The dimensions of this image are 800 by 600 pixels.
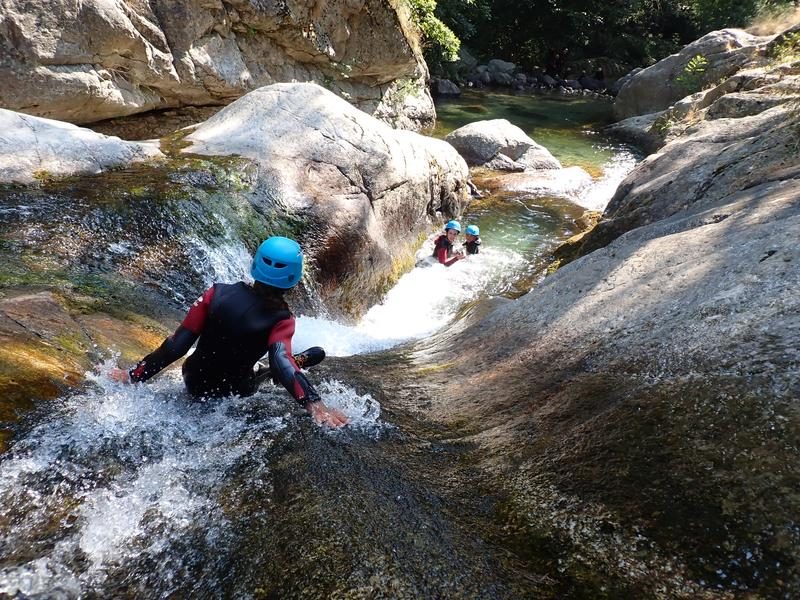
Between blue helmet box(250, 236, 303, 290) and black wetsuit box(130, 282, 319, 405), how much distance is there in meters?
0.14

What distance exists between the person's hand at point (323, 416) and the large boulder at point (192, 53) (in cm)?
860

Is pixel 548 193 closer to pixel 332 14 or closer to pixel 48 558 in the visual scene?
pixel 332 14

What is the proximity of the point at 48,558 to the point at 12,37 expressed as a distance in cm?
907

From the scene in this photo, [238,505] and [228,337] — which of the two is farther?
[228,337]

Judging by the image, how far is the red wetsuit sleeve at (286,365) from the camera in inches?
116

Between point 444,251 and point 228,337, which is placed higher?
point 228,337

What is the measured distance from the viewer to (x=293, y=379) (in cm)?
295

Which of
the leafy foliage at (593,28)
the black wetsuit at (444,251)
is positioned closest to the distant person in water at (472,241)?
the black wetsuit at (444,251)

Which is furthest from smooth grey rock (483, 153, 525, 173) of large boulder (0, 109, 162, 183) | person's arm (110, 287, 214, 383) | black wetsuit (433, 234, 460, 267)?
person's arm (110, 287, 214, 383)

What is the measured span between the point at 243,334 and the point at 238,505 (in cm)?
111

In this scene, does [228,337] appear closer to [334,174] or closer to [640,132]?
[334,174]

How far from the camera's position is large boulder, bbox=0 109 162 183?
5.38 metres

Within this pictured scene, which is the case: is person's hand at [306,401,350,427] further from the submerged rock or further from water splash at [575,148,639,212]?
the submerged rock

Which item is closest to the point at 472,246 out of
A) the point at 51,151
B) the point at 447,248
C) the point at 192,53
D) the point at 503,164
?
the point at 447,248
